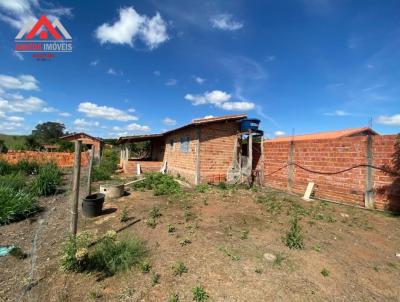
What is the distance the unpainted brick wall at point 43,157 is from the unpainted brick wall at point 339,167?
1559cm

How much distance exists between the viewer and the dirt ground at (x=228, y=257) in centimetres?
305

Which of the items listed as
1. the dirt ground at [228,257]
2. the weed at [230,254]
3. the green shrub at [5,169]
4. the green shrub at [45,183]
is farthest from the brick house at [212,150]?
the green shrub at [5,169]

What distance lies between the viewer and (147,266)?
350 cm

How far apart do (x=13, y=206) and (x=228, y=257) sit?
19.1 ft

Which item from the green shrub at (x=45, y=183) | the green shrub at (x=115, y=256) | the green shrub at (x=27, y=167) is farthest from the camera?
the green shrub at (x=27, y=167)

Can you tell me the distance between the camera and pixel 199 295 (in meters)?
2.89

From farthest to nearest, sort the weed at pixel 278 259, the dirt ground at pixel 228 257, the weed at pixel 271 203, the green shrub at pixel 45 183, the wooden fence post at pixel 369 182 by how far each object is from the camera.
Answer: the green shrub at pixel 45 183, the wooden fence post at pixel 369 182, the weed at pixel 271 203, the weed at pixel 278 259, the dirt ground at pixel 228 257

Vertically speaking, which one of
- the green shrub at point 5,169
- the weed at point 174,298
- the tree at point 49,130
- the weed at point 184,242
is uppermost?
the tree at point 49,130

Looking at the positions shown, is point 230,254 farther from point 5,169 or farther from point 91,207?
point 5,169

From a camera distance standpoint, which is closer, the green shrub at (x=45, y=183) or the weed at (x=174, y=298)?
the weed at (x=174, y=298)

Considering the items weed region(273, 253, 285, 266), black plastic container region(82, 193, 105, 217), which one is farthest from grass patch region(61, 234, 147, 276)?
weed region(273, 253, 285, 266)

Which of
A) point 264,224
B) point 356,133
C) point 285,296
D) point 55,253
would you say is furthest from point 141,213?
point 356,133

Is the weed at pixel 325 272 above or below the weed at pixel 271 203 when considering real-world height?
below

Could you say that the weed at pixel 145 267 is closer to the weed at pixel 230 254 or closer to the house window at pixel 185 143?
the weed at pixel 230 254
